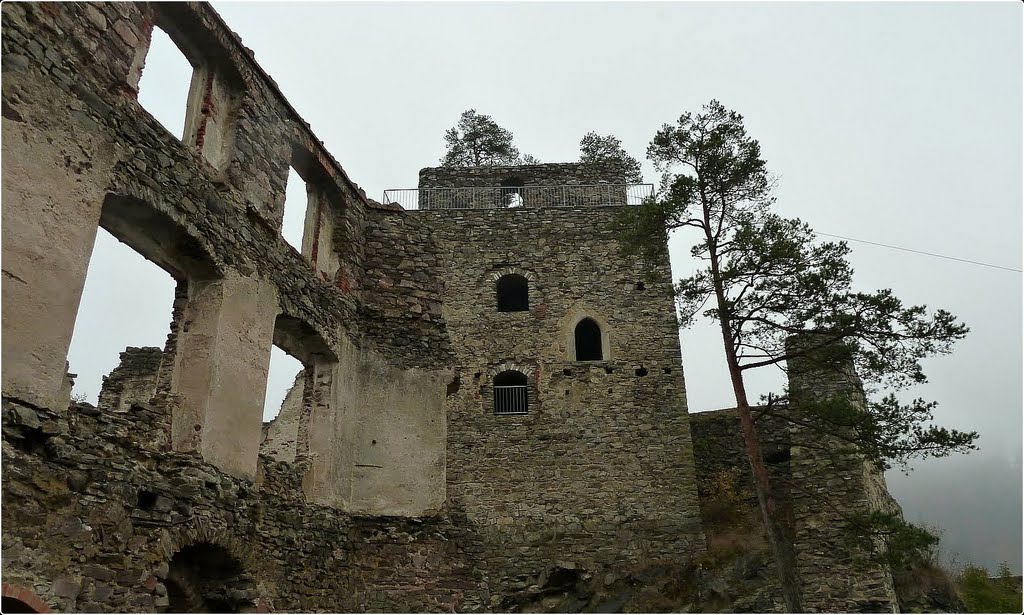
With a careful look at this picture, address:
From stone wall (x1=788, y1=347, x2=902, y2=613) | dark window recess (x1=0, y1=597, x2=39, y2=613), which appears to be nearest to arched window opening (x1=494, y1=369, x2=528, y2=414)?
stone wall (x1=788, y1=347, x2=902, y2=613)

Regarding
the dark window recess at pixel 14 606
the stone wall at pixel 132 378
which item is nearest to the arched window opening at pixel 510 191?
the stone wall at pixel 132 378

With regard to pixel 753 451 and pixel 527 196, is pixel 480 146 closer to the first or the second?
pixel 527 196

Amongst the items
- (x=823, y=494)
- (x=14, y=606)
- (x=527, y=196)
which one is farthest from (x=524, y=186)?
(x=14, y=606)

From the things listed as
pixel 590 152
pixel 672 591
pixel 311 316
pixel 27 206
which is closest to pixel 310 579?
pixel 311 316

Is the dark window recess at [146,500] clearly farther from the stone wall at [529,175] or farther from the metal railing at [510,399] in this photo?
the stone wall at [529,175]

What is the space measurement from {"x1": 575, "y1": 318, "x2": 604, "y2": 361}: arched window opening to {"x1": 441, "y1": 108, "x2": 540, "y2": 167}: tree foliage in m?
8.23

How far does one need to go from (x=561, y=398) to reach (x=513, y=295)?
3661mm

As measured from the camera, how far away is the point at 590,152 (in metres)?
24.3

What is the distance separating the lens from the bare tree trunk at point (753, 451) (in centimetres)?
1006

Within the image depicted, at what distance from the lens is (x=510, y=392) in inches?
678

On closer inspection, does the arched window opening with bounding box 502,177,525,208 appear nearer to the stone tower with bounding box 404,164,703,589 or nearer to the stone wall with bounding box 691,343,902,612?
the stone tower with bounding box 404,164,703,589

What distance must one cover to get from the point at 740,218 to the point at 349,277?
6125 millimetres

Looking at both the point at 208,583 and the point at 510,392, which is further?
the point at 510,392

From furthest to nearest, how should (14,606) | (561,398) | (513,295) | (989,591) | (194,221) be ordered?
(513,295), (561,398), (989,591), (194,221), (14,606)
